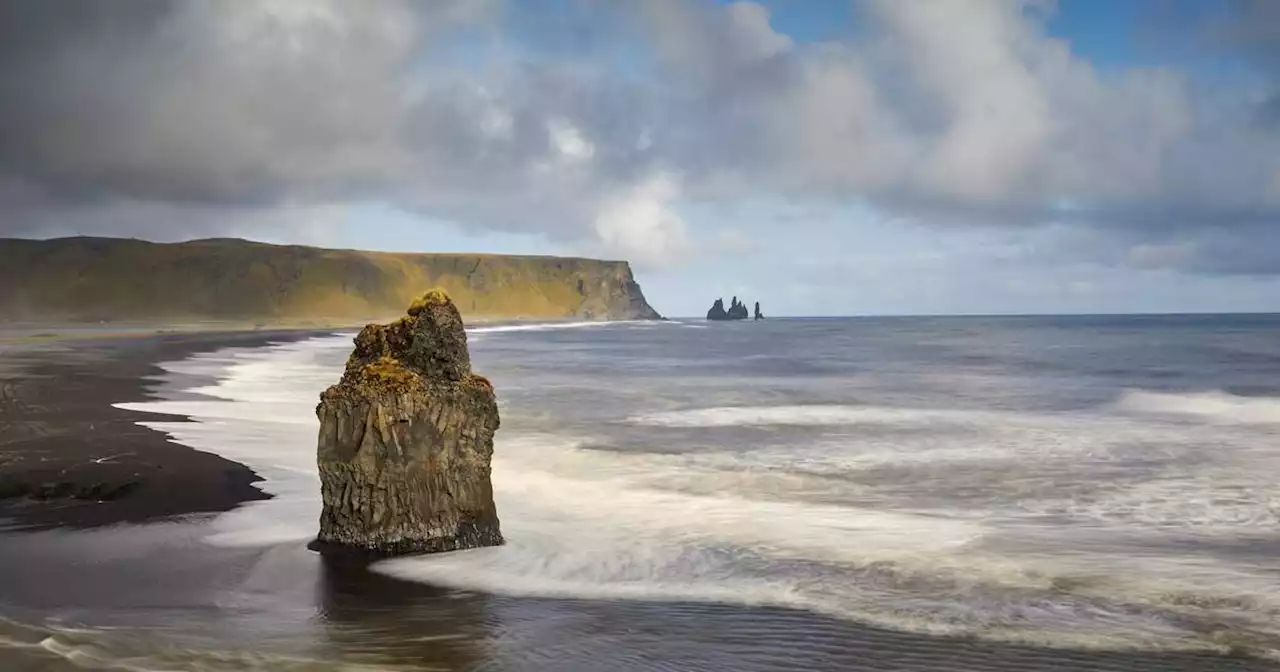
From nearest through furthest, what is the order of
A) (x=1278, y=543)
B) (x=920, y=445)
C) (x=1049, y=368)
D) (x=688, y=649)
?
(x=688, y=649), (x=1278, y=543), (x=920, y=445), (x=1049, y=368)

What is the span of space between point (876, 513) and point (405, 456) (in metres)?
6.03

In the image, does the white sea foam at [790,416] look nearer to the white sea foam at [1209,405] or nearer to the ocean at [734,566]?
the ocean at [734,566]

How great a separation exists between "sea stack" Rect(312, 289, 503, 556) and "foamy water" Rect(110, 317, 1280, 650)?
0.41m

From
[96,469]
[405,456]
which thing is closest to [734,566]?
[405,456]

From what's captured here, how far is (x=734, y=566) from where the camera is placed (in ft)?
31.0

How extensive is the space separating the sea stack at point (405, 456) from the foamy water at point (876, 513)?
0.41 meters

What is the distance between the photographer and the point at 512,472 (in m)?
15.1

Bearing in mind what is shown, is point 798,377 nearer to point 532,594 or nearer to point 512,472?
point 512,472

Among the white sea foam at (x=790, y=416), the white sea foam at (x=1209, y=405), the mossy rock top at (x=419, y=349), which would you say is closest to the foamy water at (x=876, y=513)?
the white sea foam at (x=790, y=416)

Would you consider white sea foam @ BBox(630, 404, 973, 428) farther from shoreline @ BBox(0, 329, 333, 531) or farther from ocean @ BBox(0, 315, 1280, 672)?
shoreline @ BBox(0, 329, 333, 531)

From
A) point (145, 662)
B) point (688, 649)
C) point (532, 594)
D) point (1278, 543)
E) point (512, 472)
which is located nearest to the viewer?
point (145, 662)

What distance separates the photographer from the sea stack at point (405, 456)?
30.6 ft

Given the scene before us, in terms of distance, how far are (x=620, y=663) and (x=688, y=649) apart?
1.89 ft

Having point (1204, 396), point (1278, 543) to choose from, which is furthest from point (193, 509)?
point (1204, 396)
